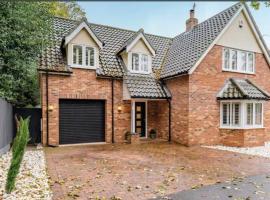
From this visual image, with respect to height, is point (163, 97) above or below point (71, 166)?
above

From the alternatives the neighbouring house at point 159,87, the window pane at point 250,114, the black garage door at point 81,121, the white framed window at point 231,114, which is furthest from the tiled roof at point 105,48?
the window pane at point 250,114

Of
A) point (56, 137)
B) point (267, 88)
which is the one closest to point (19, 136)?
point (56, 137)

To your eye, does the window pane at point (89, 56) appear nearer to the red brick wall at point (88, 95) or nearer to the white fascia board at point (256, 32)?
the red brick wall at point (88, 95)

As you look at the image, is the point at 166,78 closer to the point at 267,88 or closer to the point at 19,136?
the point at 267,88

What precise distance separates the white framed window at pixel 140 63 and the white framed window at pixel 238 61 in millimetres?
4919

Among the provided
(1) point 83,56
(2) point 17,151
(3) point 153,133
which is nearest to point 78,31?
(1) point 83,56

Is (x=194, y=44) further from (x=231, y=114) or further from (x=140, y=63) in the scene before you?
(x=231, y=114)

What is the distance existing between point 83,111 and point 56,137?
2183mm

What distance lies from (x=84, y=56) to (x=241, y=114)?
9.88m

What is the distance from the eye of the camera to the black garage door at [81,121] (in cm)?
1415

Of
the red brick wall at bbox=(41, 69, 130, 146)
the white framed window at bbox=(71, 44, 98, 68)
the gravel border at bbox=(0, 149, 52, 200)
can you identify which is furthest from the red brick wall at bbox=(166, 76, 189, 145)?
the gravel border at bbox=(0, 149, 52, 200)

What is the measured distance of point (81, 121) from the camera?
14695 millimetres

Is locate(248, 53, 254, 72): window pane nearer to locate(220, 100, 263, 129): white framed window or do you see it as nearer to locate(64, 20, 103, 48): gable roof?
locate(220, 100, 263, 129): white framed window

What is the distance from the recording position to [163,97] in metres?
15.5
